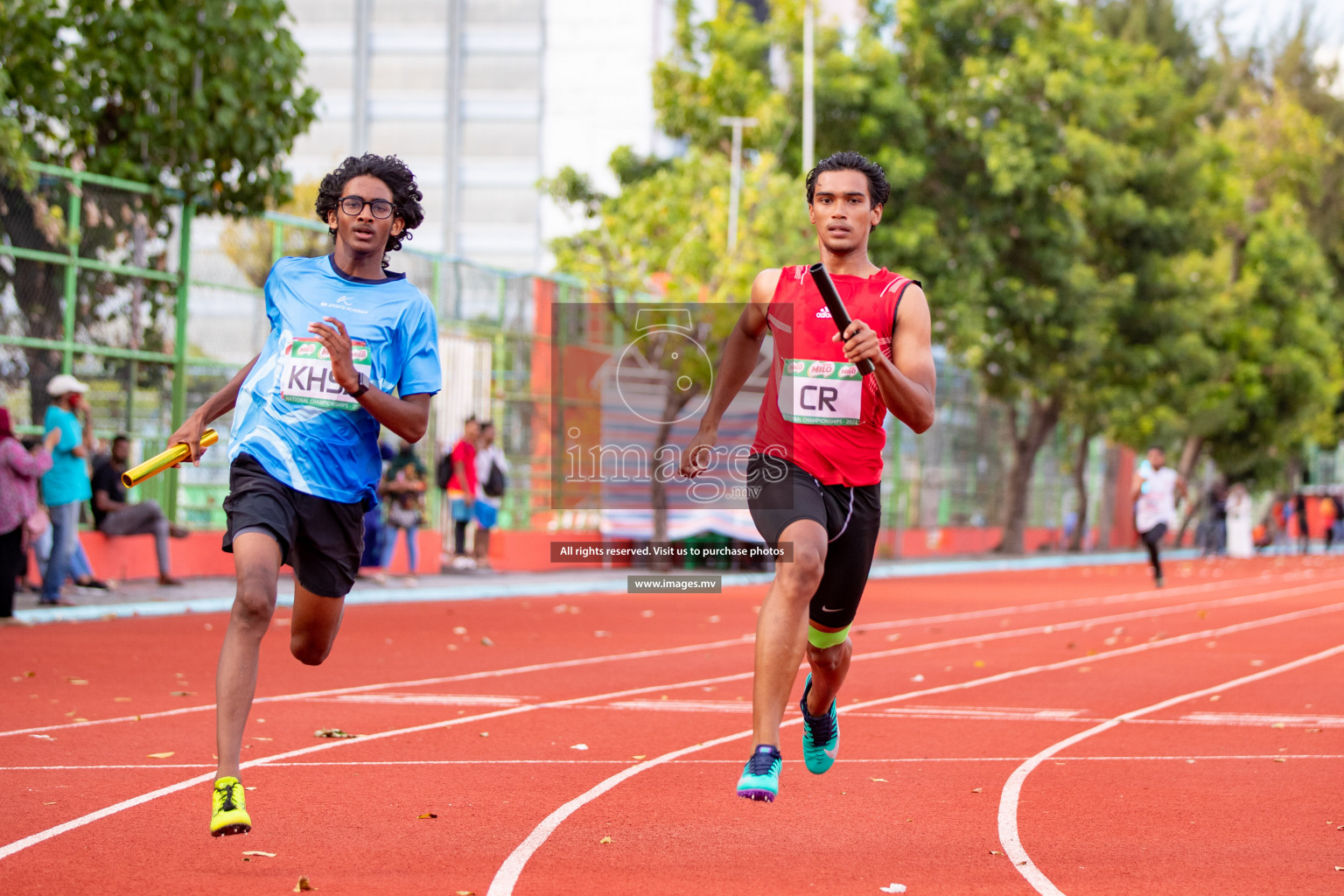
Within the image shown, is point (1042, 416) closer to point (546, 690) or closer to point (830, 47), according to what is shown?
point (830, 47)

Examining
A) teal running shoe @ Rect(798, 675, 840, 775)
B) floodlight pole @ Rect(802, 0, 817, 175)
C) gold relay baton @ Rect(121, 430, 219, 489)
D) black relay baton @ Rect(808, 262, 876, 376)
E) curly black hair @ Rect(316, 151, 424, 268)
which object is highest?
floodlight pole @ Rect(802, 0, 817, 175)

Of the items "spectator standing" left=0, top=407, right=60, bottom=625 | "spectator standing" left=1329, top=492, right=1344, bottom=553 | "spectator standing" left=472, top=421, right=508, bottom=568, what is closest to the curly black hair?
"spectator standing" left=0, top=407, right=60, bottom=625

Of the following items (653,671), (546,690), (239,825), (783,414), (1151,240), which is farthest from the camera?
(1151,240)

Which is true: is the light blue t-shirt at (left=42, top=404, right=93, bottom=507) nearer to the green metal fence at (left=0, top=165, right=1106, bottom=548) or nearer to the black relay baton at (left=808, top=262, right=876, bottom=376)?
the green metal fence at (left=0, top=165, right=1106, bottom=548)

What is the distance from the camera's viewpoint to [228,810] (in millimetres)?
4984

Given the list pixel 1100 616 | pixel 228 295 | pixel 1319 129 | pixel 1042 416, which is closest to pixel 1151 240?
pixel 1042 416

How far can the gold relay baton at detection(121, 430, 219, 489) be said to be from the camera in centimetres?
541

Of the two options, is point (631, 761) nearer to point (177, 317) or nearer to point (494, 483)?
point (177, 317)

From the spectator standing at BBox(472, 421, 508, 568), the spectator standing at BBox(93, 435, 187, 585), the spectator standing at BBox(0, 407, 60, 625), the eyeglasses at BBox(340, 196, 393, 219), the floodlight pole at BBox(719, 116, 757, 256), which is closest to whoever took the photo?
the eyeglasses at BBox(340, 196, 393, 219)

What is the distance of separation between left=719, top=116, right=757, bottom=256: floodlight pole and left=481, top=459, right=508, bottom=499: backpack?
6.62 metres

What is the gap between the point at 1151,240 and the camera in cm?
3694

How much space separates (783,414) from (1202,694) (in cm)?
593

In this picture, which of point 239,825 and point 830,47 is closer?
point 239,825

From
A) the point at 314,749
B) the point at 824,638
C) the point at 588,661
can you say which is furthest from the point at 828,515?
the point at 588,661
